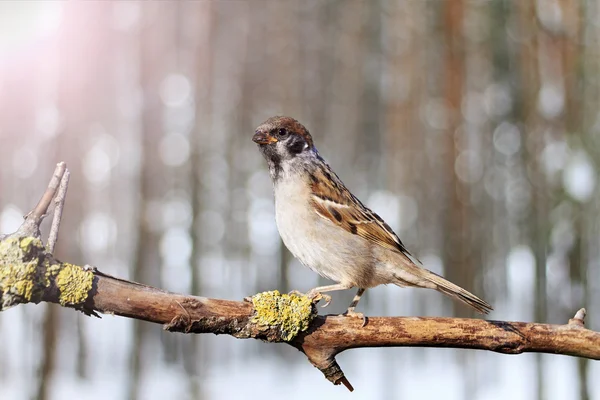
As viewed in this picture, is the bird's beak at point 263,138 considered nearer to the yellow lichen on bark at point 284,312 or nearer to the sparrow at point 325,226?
the sparrow at point 325,226

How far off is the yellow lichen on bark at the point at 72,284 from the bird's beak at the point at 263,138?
0.88 meters

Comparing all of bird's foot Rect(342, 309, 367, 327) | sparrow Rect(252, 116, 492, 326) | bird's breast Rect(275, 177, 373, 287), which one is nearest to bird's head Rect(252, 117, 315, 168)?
sparrow Rect(252, 116, 492, 326)

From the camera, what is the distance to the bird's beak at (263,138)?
219 cm

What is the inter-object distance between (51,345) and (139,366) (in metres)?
1.04

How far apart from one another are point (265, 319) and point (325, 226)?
26.0 inches

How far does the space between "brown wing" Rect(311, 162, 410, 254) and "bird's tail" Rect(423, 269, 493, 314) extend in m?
0.18

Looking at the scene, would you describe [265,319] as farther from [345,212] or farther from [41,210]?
[345,212]

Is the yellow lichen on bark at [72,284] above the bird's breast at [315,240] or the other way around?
the other way around

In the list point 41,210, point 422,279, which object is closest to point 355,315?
point 422,279

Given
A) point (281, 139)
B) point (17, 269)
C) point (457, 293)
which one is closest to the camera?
point (17, 269)

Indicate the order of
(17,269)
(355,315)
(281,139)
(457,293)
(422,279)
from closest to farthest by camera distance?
(17,269) → (355,315) → (457,293) → (281,139) → (422,279)

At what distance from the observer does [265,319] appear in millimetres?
1779

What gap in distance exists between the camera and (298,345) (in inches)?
75.1

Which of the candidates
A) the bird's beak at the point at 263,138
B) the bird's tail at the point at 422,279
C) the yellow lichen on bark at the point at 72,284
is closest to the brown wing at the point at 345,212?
the bird's tail at the point at 422,279
